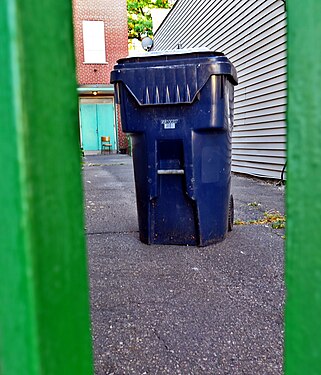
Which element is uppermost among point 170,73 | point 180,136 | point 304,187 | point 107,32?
point 107,32

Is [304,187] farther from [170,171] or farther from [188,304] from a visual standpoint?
[170,171]

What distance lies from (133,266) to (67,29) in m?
2.01

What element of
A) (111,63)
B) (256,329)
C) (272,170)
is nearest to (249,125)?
(272,170)

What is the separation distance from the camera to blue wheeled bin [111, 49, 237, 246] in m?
2.39

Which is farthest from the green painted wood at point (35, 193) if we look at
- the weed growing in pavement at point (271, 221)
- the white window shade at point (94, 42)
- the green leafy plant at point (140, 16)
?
the green leafy plant at point (140, 16)

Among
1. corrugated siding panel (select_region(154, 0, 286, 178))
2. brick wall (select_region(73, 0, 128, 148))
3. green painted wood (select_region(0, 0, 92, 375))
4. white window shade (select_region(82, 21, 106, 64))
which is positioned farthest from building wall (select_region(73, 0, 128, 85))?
green painted wood (select_region(0, 0, 92, 375))

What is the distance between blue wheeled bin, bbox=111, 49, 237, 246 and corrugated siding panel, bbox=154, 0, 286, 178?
2.95m

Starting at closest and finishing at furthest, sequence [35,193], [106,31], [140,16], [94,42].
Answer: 1. [35,193]
2. [94,42]
3. [106,31]
4. [140,16]

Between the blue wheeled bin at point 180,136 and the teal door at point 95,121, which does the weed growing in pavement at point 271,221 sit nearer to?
the blue wheeled bin at point 180,136

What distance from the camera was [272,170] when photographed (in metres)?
5.85

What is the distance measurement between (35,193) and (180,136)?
2.12 metres

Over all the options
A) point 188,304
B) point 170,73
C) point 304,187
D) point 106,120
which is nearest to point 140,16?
point 106,120

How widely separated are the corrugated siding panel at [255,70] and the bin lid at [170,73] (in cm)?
302

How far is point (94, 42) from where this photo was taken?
58.4 ft
